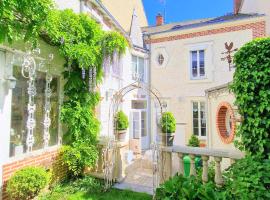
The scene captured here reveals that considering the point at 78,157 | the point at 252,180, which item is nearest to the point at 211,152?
the point at 252,180

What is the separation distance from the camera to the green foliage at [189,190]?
11.9ft

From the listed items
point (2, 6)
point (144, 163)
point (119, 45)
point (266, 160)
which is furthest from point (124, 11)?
point (266, 160)

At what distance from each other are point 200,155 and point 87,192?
9.84 feet

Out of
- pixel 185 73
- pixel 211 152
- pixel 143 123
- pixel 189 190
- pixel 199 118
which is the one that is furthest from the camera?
pixel 143 123

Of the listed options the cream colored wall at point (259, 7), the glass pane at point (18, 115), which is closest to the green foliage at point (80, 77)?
the glass pane at point (18, 115)

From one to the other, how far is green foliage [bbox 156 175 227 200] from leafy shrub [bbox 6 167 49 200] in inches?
99.2

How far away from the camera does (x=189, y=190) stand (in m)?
3.84

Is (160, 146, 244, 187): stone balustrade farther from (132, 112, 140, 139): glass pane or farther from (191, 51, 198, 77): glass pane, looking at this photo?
(191, 51, 198, 77): glass pane

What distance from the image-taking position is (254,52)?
11.5 ft

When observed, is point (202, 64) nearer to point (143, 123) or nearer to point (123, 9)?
point (143, 123)

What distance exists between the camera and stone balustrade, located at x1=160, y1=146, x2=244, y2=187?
13.1 feet

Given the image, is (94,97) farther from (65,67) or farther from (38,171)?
(38,171)

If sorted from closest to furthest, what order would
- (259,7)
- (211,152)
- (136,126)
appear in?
(211,152) < (259,7) < (136,126)

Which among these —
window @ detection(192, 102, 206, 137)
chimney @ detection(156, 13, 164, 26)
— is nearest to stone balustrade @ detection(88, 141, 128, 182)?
window @ detection(192, 102, 206, 137)
